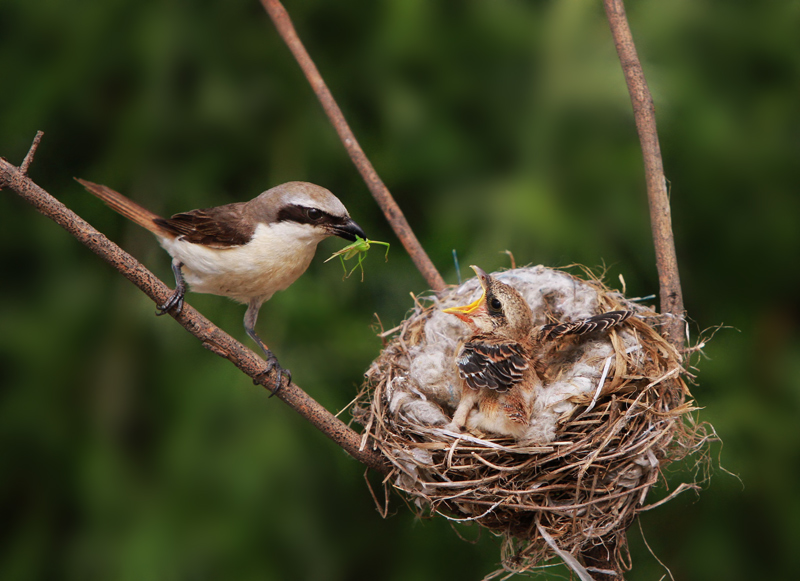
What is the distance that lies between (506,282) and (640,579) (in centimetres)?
172

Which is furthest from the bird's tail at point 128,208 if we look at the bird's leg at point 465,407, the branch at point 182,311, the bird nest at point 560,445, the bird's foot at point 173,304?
the bird's leg at point 465,407

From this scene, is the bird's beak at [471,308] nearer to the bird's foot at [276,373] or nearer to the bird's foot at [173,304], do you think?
the bird's foot at [276,373]

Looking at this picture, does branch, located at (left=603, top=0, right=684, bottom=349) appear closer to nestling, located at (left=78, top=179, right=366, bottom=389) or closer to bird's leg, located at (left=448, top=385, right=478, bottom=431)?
bird's leg, located at (left=448, top=385, right=478, bottom=431)

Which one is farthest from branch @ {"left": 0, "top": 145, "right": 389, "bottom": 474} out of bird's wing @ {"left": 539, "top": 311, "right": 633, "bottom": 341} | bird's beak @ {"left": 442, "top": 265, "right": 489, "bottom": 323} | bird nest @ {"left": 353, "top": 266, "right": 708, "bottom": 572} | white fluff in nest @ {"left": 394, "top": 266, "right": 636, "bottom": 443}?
bird's wing @ {"left": 539, "top": 311, "right": 633, "bottom": 341}

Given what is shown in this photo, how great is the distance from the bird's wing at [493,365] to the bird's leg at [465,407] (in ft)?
0.17

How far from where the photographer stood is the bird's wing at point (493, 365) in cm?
252

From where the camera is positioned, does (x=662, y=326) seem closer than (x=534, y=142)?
Yes

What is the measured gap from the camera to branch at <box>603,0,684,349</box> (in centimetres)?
250

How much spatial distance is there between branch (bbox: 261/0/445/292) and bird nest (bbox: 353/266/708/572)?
0.48 m

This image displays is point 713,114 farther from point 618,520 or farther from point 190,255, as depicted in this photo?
point 190,255

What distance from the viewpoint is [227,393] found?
12.0 feet

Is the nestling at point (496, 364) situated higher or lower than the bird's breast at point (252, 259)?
lower

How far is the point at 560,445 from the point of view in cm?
246

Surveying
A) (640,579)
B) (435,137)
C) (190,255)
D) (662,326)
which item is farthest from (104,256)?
(640,579)
